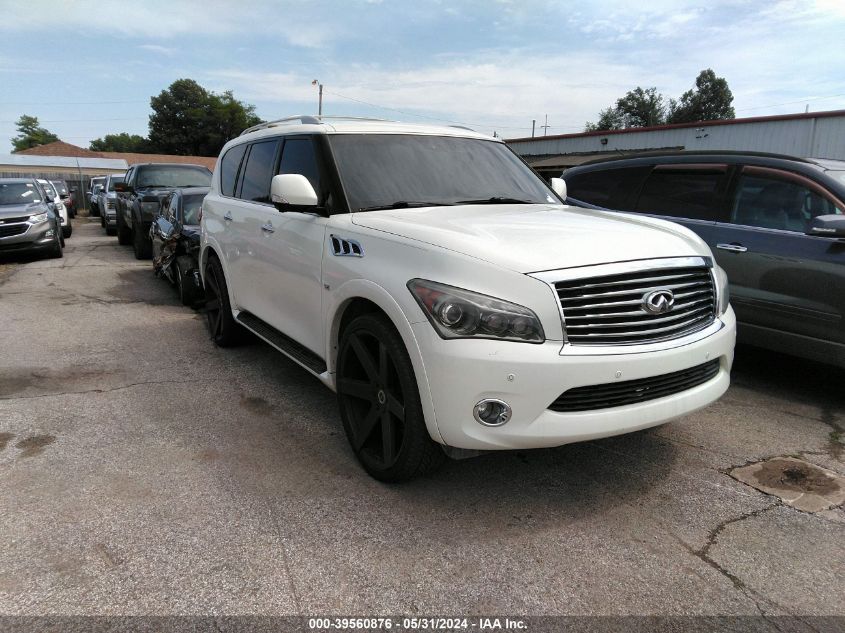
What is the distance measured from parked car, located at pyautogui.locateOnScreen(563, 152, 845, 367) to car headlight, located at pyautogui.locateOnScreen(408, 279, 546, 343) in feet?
9.41

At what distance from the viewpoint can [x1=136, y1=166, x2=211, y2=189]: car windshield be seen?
42.1 feet

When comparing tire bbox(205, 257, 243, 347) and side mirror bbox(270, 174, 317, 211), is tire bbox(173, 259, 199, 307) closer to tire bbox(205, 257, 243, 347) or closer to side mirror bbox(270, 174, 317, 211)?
tire bbox(205, 257, 243, 347)

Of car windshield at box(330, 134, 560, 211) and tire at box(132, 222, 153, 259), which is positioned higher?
car windshield at box(330, 134, 560, 211)

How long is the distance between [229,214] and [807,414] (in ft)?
15.4

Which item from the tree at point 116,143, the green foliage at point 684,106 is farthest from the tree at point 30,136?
the green foliage at point 684,106

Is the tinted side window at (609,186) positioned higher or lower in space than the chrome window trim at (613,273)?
higher

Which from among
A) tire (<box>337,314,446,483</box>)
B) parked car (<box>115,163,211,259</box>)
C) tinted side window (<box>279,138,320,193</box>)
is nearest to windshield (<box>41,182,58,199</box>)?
parked car (<box>115,163,211,259</box>)

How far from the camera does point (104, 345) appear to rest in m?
6.12

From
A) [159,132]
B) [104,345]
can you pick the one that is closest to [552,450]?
[104,345]

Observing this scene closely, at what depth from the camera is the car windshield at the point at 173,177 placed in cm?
1284

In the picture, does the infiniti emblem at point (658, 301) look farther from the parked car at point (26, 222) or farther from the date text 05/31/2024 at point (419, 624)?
the parked car at point (26, 222)

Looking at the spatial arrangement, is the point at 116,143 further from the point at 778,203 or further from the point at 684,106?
the point at 778,203

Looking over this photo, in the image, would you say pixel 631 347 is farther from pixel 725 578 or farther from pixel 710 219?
pixel 710 219

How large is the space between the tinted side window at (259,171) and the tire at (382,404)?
1.87 meters
